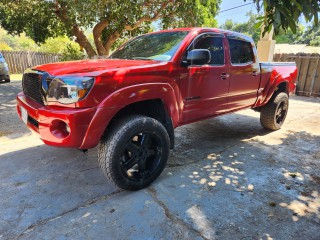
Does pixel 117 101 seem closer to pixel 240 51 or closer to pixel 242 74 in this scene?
pixel 242 74

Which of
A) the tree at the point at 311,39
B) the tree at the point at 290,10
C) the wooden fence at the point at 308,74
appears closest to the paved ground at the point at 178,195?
the tree at the point at 290,10

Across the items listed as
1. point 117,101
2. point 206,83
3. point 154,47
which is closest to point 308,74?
point 206,83

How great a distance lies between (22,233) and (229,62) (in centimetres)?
333

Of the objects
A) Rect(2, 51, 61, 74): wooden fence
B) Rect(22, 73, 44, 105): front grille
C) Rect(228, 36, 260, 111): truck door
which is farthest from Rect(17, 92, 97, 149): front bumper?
Rect(2, 51, 61, 74): wooden fence

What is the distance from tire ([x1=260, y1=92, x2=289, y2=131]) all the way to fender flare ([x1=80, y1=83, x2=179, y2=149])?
294cm

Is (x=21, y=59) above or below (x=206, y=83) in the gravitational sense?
below

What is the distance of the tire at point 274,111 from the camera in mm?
4910

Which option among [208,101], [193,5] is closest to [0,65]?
[193,5]

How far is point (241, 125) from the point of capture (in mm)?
5605

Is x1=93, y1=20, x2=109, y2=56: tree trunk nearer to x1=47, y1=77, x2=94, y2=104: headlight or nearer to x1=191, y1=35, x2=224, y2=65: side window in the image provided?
x1=191, y1=35, x2=224, y2=65: side window

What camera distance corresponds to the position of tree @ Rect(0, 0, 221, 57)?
713 centimetres

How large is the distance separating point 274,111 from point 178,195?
3.18 m

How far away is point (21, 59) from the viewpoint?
57.8ft

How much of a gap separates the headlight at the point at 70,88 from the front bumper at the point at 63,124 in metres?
0.10
